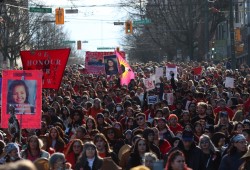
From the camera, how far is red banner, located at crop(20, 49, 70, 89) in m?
18.9

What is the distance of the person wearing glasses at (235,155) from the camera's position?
10.9 m

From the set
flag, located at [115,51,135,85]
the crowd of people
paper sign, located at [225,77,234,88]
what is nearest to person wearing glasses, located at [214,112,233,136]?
the crowd of people

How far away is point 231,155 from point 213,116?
274 inches

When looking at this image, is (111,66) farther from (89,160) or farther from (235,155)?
(89,160)

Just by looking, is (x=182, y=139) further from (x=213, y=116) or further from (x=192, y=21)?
(x=192, y=21)

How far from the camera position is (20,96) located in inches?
569

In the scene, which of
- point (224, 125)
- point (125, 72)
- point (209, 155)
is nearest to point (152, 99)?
point (224, 125)

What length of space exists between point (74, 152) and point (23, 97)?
269 cm

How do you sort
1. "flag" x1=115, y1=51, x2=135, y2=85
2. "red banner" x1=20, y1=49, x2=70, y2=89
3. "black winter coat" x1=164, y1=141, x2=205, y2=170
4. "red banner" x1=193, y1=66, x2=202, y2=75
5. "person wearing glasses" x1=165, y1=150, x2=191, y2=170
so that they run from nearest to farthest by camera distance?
1. "person wearing glasses" x1=165, y1=150, x2=191, y2=170
2. "black winter coat" x1=164, y1=141, x2=205, y2=170
3. "red banner" x1=20, y1=49, x2=70, y2=89
4. "flag" x1=115, y1=51, x2=135, y2=85
5. "red banner" x1=193, y1=66, x2=202, y2=75

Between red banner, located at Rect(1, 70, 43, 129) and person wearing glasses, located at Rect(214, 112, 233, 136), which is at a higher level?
red banner, located at Rect(1, 70, 43, 129)

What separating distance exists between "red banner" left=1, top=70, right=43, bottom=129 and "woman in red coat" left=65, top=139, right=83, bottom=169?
90.5 inches

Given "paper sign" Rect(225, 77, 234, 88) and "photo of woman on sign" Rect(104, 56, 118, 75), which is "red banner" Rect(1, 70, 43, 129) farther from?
"photo of woman on sign" Rect(104, 56, 118, 75)

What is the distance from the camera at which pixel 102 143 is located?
1229 cm

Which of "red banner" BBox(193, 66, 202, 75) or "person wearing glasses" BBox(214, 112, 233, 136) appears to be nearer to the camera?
"person wearing glasses" BBox(214, 112, 233, 136)
